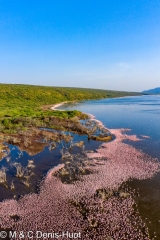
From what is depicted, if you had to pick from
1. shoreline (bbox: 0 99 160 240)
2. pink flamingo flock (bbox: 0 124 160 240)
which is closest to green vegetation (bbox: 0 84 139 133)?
shoreline (bbox: 0 99 160 240)

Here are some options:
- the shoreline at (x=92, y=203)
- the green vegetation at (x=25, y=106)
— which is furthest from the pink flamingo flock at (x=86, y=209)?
the green vegetation at (x=25, y=106)

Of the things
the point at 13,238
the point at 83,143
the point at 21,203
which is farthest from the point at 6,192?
the point at 83,143

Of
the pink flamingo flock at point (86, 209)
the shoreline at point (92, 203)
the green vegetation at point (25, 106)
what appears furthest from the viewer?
the green vegetation at point (25, 106)

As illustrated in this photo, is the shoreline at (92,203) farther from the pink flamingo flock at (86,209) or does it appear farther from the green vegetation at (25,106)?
the green vegetation at (25,106)

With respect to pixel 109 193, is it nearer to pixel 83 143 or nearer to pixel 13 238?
pixel 13 238

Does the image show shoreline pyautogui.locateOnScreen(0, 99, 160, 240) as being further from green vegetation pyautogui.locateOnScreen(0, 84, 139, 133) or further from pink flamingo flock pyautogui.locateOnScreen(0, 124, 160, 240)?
green vegetation pyautogui.locateOnScreen(0, 84, 139, 133)

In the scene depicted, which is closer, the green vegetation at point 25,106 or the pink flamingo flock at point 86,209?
the pink flamingo flock at point 86,209

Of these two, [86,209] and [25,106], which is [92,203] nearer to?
[86,209]

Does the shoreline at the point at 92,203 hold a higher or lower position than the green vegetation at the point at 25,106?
lower
